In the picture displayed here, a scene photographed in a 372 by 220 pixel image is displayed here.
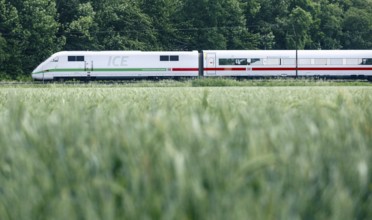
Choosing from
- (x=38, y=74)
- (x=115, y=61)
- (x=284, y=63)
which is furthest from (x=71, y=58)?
(x=284, y=63)

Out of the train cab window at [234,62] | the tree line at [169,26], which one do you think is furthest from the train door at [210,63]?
the tree line at [169,26]

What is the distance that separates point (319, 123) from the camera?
237 cm

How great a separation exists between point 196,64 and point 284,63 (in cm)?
648

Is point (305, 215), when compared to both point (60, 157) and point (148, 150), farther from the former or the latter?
point (60, 157)

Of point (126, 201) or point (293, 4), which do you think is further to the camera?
point (293, 4)

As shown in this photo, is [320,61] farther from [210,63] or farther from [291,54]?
[210,63]

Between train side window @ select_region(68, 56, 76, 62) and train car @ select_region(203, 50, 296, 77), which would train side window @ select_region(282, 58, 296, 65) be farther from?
train side window @ select_region(68, 56, 76, 62)

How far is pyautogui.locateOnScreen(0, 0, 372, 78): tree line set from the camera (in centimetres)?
5812

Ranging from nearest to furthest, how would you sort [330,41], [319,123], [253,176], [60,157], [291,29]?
1. [253,176]
2. [60,157]
3. [319,123]
4. [291,29]
5. [330,41]

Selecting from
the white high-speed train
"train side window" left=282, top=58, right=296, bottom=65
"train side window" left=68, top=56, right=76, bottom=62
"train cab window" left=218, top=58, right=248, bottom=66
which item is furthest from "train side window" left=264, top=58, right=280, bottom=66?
"train side window" left=68, top=56, right=76, bottom=62

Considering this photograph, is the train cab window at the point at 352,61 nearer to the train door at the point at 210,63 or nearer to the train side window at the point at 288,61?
the train side window at the point at 288,61

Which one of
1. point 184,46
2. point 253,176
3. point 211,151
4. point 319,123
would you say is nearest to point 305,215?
point 253,176

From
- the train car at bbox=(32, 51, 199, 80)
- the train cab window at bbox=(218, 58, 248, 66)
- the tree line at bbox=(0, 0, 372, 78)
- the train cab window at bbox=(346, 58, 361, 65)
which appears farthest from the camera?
the tree line at bbox=(0, 0, 372, 78)

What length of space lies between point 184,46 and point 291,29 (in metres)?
14.7
